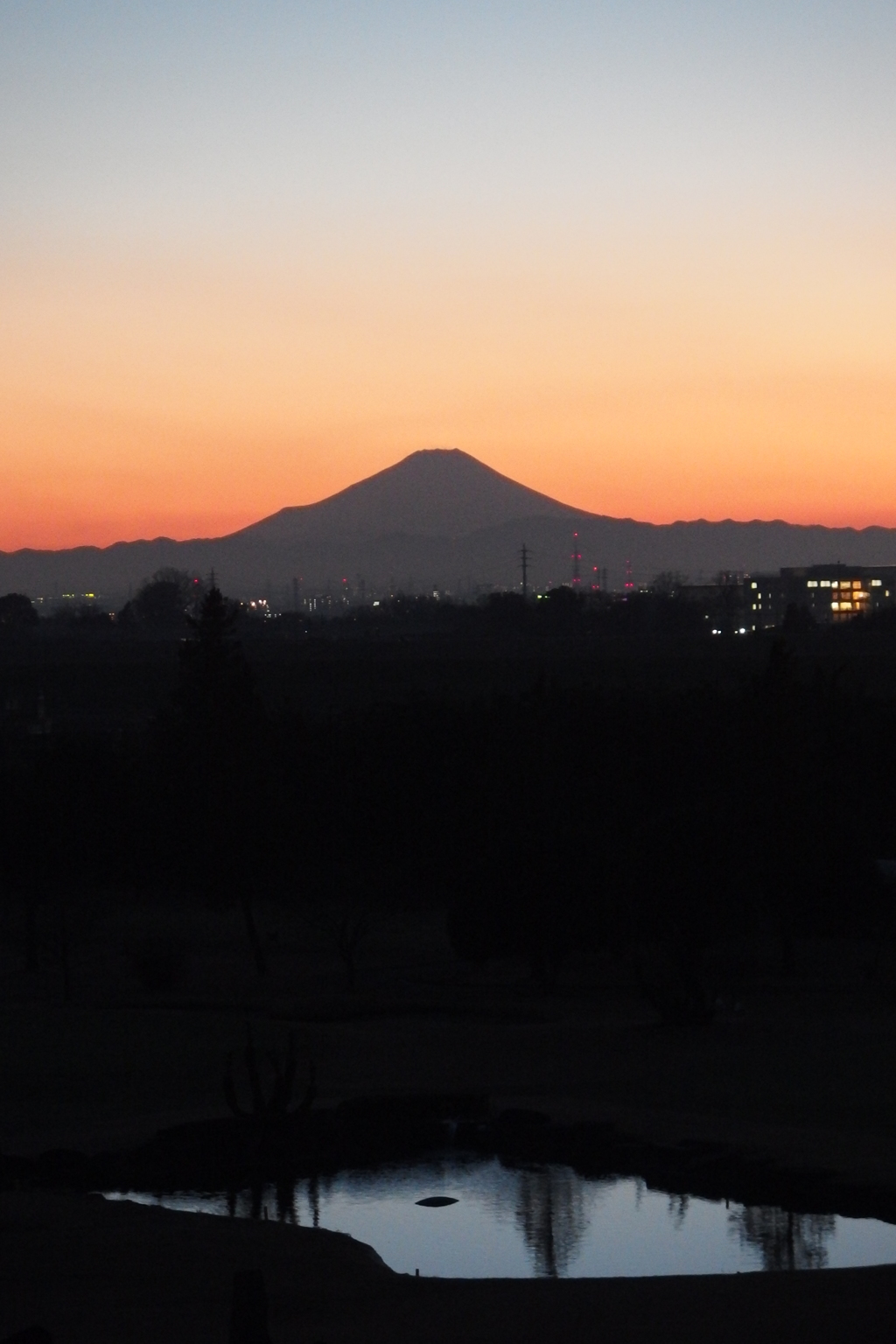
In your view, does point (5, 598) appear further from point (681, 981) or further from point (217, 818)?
point (681, 981)

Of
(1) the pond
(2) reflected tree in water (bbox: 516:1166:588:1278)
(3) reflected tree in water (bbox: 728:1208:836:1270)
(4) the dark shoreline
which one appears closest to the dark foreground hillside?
(4) the dark shoreline

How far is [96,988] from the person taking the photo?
30984 millimetres

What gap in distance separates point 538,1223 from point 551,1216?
0.26m

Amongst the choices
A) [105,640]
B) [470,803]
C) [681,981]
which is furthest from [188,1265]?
[105,640]

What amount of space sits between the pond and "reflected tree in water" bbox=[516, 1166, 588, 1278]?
0.05 feet

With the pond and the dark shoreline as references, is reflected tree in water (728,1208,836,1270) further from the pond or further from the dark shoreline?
the dark shoreline

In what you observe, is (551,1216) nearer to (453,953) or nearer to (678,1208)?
(678,1208)

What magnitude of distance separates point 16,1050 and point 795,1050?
10406mm

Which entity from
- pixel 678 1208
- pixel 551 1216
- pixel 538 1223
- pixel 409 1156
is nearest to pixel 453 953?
pixel 409 1156

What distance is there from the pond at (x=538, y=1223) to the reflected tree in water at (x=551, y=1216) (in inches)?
0.6

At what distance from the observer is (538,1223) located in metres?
14.7

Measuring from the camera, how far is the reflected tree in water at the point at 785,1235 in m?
13.4

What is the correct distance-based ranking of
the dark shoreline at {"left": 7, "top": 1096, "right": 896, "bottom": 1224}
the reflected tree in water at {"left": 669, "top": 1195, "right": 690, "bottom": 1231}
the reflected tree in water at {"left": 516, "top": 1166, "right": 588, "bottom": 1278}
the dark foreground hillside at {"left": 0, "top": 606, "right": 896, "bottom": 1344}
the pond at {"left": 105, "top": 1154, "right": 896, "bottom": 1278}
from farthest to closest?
the dark shoreline at {"left": 7, "top": 1096, "right": 896, "bottom": 1224} < the reflected tree in water at {"left": 669, "top": 1195, "right": 690, "bottom": 1231} < the reflected tree in water at {"left": 516, "top": 1166, "right": 588, "bottom": 1278} < the pond at {"left": 105, "top": 1154, "right": 896, "bottom": 1278} < the dark foreground hillside at {"left": 0, "top": 606, "right": 896, "bottom": 1344}

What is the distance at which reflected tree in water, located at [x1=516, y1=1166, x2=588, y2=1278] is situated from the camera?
45.3 feet
